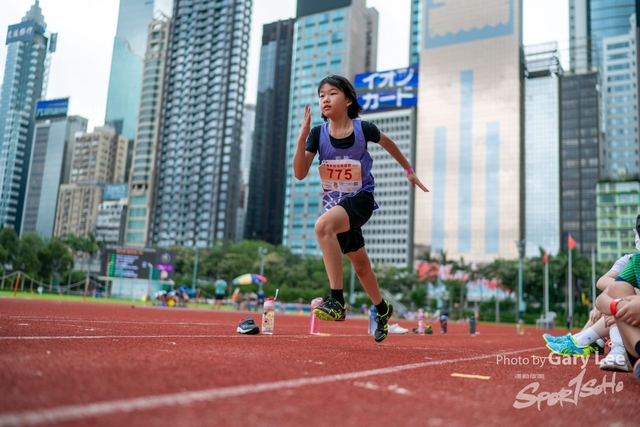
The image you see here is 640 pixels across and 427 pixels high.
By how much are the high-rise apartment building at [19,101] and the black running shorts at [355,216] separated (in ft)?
304

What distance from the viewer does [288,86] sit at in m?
151

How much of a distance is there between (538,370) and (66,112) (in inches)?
5679

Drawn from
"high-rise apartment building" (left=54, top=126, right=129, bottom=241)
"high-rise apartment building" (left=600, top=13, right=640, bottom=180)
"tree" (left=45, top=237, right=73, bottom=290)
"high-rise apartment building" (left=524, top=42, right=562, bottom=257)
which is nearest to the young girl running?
"tree" (left=45, top=237, right=73, bottom=290)

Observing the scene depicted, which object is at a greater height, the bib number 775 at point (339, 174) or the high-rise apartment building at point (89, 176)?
the high-rise apartment building at point (89, 176)

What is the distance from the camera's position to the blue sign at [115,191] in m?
120

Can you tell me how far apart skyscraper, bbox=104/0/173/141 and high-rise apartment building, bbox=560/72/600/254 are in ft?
312

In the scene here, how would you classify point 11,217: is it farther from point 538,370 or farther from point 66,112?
point 538,370

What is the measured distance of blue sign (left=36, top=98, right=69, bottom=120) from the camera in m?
127

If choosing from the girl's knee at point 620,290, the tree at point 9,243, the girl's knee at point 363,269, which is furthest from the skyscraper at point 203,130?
the girl's knee at point 620,290

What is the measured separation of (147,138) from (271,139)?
1398 inches

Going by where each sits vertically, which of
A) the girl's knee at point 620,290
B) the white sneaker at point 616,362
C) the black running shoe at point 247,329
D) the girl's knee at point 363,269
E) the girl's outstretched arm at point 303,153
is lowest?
the black running shoe at point 247,329

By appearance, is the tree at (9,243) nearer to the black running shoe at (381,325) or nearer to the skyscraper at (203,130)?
the skyscraper at (203,130)

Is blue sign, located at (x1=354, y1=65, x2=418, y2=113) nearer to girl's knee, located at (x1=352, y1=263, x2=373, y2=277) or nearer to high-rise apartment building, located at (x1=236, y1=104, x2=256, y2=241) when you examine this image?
high-rise apartment building, located at (x1=236, y1=104, x2=256, y2=241)

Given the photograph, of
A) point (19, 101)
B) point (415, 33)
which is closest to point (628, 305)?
point (19, 101)
